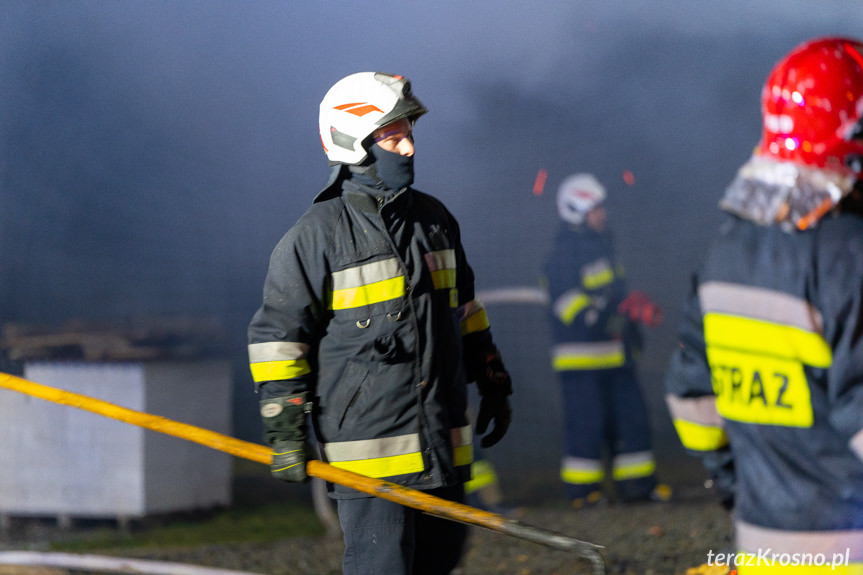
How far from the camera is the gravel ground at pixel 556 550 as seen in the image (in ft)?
13.9

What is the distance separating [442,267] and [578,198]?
3474 mm

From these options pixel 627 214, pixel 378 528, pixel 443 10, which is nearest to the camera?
pixel 378 528

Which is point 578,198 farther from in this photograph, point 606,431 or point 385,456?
point 385,456

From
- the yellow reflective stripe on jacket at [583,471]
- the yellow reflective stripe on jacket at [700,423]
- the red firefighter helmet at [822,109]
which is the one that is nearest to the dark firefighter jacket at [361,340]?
the yellow reflective stripe on jacket at [700,423]

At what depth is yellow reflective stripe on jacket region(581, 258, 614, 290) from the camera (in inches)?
229

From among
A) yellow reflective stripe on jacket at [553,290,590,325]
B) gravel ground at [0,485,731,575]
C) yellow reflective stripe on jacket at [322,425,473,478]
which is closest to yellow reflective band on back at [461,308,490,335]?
yellow reflective stripe on jacket at [322,425,473,478]

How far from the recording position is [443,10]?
6.93 m

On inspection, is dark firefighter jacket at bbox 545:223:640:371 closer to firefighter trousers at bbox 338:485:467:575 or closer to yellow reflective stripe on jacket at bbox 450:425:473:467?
yellow reflective stripe on jacket at bbox 450:425:473:467

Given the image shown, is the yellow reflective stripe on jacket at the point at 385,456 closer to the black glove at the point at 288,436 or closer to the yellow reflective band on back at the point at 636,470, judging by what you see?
the black glove at the point at 288,436

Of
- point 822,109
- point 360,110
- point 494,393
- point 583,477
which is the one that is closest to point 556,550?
point 583,477

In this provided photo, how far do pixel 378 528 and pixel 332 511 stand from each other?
3.14 metres

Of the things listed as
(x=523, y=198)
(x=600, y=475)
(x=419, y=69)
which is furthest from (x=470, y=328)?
(x=523, y=198)

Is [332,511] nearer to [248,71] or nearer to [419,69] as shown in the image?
[248,71]

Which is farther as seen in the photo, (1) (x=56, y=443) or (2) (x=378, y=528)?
(1) (x=56, y=443)
